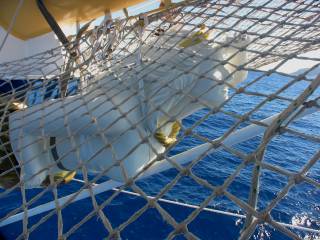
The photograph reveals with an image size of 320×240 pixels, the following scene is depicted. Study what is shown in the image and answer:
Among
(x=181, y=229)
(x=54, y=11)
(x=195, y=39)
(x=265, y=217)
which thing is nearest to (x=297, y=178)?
(x=265, y=217)

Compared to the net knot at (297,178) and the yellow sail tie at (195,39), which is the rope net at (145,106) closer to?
the yellow sail tie at (195,39)

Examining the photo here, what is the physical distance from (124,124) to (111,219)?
1.42m

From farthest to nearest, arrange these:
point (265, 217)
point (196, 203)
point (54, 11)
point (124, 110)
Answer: point (196, 203)
point (54, 11)
point (124, 110)
point (265, 217)

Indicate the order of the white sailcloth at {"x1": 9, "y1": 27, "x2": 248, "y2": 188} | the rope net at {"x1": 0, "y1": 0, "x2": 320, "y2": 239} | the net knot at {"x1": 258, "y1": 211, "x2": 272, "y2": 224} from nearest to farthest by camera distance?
the net knot at {"x1": 258, "y1": 211, "x2": 272, "y2": 224}
the rope net at {"x1": 0, "y1": 0, "x2": 320, "y2": 239}
the white sailcloth at {"x1": 9, "y1": 27, "x2": 248, "y2": 188}

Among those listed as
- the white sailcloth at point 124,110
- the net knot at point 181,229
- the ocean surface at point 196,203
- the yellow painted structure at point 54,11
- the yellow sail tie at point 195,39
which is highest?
the yellow painted structure at point 54,11

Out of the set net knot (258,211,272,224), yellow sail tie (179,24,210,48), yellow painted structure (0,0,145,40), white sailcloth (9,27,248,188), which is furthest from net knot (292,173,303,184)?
yellow painted structure (0,0,145,40)

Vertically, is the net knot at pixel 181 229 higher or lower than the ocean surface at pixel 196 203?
higher

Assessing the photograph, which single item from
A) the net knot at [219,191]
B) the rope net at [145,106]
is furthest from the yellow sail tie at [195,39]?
the net knot at [219,191]

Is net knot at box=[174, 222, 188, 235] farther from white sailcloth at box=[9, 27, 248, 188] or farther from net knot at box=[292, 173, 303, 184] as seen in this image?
white sailcloth at box=[9, 27, 248, 188]

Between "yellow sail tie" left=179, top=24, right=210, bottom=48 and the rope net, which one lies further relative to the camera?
"yellow sail tie" left=179, top=24, right=210, bottom=48

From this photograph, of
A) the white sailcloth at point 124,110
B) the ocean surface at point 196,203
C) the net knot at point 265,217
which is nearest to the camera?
the net knot at point 265,217

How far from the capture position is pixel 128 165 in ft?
3.33

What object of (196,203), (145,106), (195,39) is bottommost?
(196,203)

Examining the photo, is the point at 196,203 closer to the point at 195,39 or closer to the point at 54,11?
the point at 195,39
